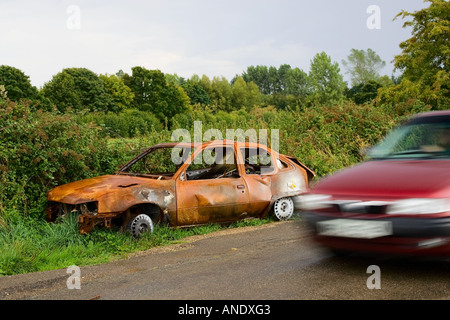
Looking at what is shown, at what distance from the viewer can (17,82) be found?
5850 centimetres

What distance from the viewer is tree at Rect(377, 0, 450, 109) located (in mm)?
35781

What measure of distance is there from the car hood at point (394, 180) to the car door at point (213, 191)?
3.11 meters

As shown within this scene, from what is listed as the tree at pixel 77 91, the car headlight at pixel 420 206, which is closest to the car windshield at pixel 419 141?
the car headlight at pixel 420 206

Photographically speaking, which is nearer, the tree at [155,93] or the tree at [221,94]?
the tree at [155,93]

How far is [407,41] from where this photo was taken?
130 ft

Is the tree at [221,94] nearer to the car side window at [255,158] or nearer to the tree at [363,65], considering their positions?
the tree at [363,65]

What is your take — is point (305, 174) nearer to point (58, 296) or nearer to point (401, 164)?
point (401, 164)

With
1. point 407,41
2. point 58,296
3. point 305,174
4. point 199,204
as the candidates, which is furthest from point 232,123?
point 407,41

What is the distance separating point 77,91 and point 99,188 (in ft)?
210

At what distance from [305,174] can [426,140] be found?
4127 mm

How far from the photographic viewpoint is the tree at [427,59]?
3578 centimetres

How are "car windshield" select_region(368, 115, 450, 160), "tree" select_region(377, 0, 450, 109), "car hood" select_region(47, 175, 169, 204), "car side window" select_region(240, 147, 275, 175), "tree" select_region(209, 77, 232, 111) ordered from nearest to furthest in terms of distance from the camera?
"car windshield" select_region(368, 115, 450, 160)
"car hood" select_region(47, 175, 169, 204)
"car side window" select_region(240, 147, 275, 175)
"tree" select_region(377, 0, 450, 109)
"tree" select_region(209, 77, 232, 111)

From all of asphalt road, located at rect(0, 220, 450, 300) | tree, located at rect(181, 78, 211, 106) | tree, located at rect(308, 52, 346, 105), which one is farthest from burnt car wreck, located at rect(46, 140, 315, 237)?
tree, located at rect(181, 78, 211, 106)

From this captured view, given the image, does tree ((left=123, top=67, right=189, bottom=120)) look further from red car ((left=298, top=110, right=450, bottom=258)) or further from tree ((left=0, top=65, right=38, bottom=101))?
red car ((left=298, top=110, right=450, bottom=258))
